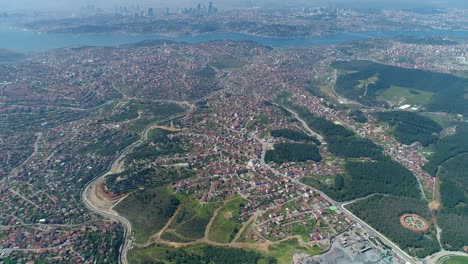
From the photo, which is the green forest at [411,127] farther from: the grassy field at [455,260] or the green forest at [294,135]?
the grassy field at [455,260]

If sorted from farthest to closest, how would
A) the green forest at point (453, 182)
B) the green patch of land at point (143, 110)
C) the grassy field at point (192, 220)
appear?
1. the green patch of land at point (143, 110)
2. the grassy field at point (192, 220)
3. the green forest at point (453, 182)

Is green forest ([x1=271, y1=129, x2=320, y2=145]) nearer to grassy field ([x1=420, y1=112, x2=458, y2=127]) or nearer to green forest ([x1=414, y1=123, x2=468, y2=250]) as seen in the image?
green forest ([x1=414, y1=123, x2=468, y2=250])

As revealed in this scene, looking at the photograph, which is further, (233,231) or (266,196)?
(266,196)

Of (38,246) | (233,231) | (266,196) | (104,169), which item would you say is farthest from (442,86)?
(38,246)

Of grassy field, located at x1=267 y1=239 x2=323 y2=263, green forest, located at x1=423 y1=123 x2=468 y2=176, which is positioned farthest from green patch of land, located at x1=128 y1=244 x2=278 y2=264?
green forest, located at x1=423 y1=123 x2=468 y2=176

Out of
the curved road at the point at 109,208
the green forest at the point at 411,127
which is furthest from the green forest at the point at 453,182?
the curved road at the point at 109,208

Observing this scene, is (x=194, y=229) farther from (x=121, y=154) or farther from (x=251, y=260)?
(x=121, y=154)

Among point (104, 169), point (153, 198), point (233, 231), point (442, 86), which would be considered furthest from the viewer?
point (442, 86)
